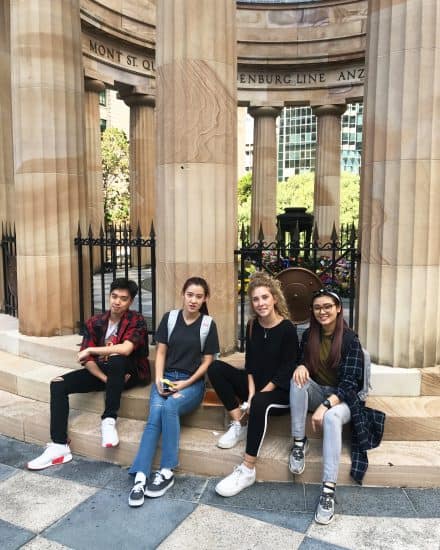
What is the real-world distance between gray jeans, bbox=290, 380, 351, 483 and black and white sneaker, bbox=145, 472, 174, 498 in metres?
1.20

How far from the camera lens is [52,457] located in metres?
5.06

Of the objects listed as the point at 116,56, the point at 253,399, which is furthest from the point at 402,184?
the point at 116,56

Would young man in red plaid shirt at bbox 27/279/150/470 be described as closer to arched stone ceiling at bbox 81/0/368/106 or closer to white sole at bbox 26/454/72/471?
white sole at bbox 26/454/72/471

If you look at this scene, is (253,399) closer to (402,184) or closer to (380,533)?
(380,533)

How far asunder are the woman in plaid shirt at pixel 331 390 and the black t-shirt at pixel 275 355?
13 cm

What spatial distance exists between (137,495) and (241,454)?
1.06 meters

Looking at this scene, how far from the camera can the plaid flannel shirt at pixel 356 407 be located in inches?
177

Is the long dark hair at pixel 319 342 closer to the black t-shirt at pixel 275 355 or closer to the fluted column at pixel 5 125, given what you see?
the black t-shirt at pixel 275 355

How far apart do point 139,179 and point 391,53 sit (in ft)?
45.6

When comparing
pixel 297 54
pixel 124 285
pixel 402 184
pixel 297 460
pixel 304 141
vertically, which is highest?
pixel 304 141

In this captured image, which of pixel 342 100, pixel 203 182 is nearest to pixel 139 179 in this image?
pixel 342 100

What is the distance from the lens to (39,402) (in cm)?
634

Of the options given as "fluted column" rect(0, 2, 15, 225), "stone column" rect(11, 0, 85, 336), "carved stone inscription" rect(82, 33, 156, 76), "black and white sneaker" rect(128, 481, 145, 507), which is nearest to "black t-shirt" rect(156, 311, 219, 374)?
"black and white sneaker" rect(128, 481, 145, 507)

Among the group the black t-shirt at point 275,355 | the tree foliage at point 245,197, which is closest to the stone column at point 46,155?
the black t-shirt at point 275,355
